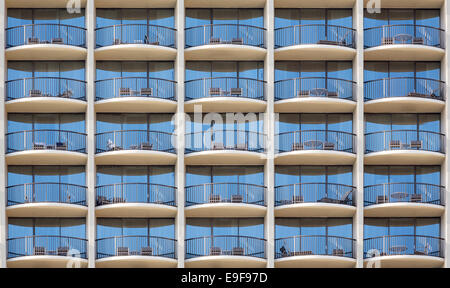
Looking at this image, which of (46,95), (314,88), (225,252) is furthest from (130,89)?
(225,252)

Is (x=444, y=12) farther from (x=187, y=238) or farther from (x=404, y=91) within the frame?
(x=187, y=238)

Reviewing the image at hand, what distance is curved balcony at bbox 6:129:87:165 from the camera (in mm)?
75875

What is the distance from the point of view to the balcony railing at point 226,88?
255 ft

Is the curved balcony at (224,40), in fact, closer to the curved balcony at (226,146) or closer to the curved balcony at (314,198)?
the curved balcony at (226,146)

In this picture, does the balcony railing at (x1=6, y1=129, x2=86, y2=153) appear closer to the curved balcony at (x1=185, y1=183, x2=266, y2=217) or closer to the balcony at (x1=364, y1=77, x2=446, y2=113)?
the curved balcony at (x1=185, y1=183, x2=266, y2=217)

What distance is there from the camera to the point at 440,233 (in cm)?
7762

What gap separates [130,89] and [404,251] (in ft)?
58.8

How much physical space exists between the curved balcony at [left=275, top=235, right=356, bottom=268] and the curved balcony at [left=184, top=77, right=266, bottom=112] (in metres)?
7.69

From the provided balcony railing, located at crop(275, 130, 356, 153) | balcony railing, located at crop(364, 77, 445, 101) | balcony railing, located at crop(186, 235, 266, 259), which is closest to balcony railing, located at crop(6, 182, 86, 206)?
balcony railing, located at crop(186, 235, 266, 259)

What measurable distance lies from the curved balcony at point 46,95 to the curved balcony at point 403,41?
16.5m

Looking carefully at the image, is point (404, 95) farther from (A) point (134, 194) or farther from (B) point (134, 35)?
(A) point (134, 194)

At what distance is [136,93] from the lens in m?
78.0

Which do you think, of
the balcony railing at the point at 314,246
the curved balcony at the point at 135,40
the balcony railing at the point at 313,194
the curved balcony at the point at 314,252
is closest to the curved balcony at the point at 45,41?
the curved balcony at the point at 135,40

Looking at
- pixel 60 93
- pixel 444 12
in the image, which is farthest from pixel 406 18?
pixel 60 93
